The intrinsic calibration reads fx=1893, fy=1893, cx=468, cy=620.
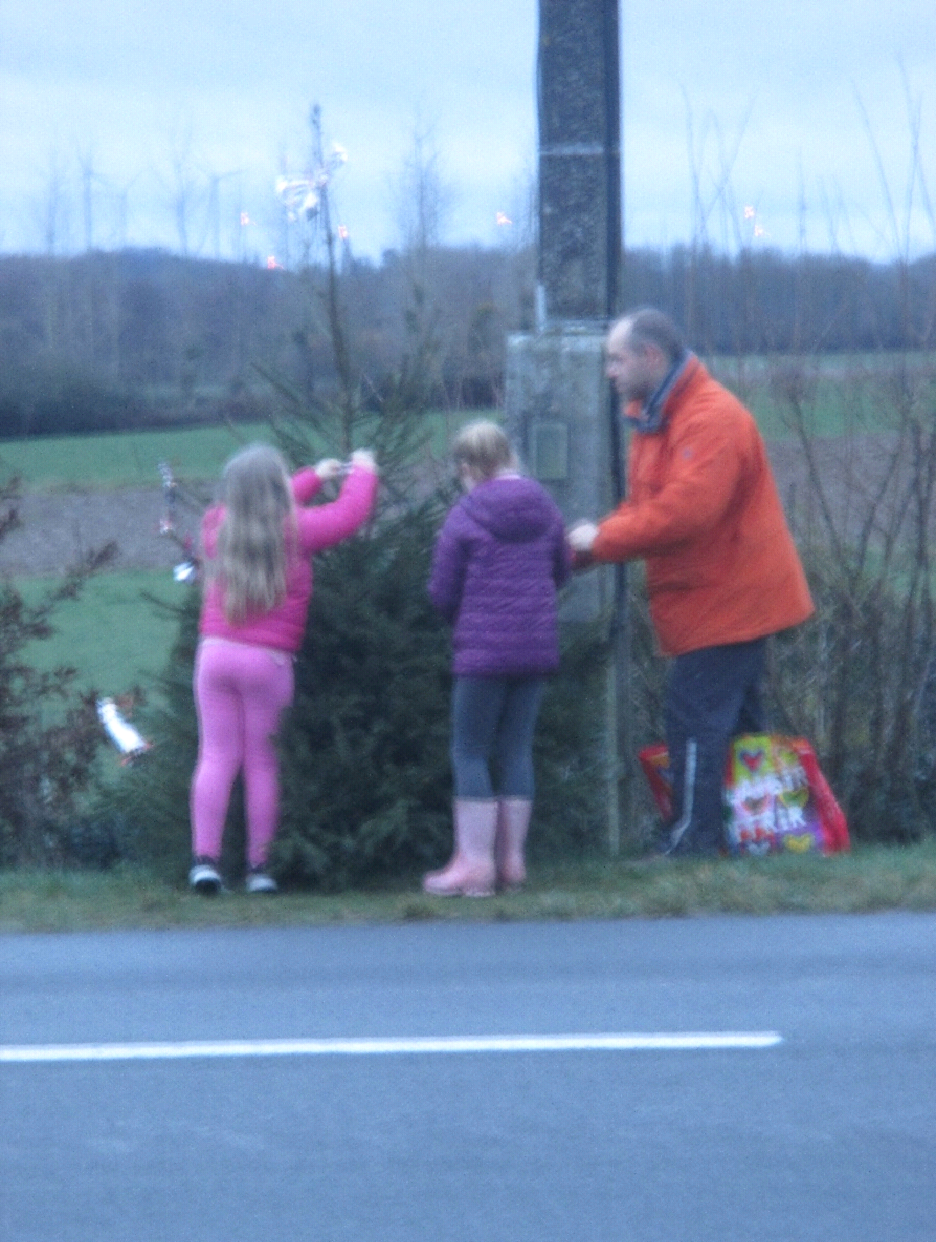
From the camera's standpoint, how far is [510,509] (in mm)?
6953

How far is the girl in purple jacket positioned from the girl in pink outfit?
0.47 metres

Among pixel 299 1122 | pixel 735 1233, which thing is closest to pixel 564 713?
pixel 299 1122

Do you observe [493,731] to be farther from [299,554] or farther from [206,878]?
[206,878]

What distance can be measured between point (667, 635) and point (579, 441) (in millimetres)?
1003

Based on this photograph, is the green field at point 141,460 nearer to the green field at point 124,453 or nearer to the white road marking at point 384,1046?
the green field at point 124,453

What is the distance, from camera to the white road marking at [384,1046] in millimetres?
5086

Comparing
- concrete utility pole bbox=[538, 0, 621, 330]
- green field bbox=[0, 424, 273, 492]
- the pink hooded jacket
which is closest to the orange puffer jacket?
the pink hooded jacket

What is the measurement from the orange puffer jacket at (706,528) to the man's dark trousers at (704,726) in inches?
3.5

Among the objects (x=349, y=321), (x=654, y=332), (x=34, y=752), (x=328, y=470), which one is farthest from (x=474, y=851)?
(x=34, y=752)

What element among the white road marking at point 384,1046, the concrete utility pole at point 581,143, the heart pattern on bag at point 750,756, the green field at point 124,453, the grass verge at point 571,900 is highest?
the concrete utility pole at point 581,143

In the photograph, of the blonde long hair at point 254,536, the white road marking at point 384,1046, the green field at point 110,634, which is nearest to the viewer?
the white road marking at point 384,1046

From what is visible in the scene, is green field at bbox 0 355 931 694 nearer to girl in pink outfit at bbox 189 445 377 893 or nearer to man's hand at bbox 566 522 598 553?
girl in pink outfit at bbox 189 445 377 893

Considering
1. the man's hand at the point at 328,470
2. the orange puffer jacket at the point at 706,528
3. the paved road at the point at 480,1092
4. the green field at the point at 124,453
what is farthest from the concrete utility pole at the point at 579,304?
the paved road at the point at 480,1092

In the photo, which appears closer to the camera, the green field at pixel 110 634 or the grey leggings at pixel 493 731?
the grey leggings at pixel 493 731
